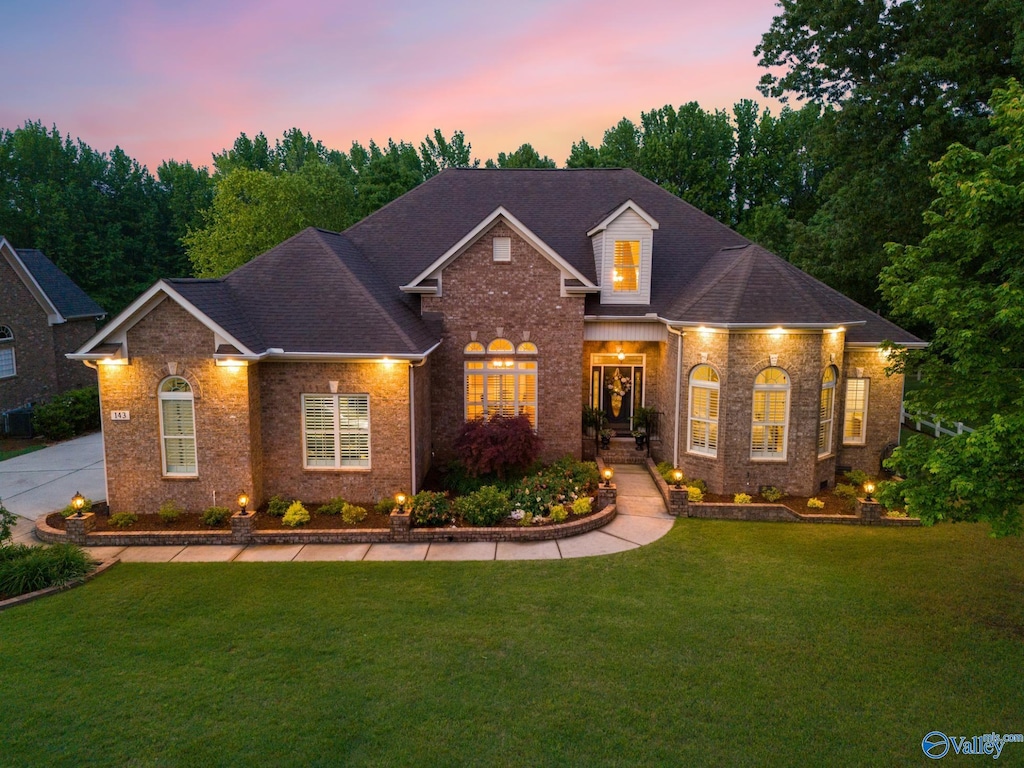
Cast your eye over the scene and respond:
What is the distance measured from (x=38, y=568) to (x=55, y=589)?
56 centimetres

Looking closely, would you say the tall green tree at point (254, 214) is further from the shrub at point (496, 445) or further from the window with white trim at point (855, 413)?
the window with white trim at point (855, 413)

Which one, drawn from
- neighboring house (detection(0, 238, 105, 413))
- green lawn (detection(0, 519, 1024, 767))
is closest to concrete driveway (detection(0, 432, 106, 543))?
green lawn (detection(0, 519, 1024, 767))

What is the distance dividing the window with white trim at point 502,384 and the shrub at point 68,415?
1698 centimetres

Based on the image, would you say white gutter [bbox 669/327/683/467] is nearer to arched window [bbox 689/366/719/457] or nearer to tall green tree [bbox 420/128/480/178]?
arched window [bbox 689/366/719/457]

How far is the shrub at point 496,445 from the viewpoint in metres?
15.0

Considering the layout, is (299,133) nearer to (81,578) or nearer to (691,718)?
(81,578)

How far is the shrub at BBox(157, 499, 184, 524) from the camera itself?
45.1ft

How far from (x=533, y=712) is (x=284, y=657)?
3.69 metres

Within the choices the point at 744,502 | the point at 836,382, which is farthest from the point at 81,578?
the point at 836,382

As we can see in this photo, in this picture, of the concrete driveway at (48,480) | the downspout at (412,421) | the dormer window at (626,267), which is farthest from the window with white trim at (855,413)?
the concrete driveway at (48,480)

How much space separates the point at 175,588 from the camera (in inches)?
427

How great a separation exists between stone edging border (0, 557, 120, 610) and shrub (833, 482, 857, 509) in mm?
16452

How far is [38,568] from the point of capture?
10914 millimetres

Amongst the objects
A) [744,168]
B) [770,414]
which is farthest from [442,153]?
[770,414]
